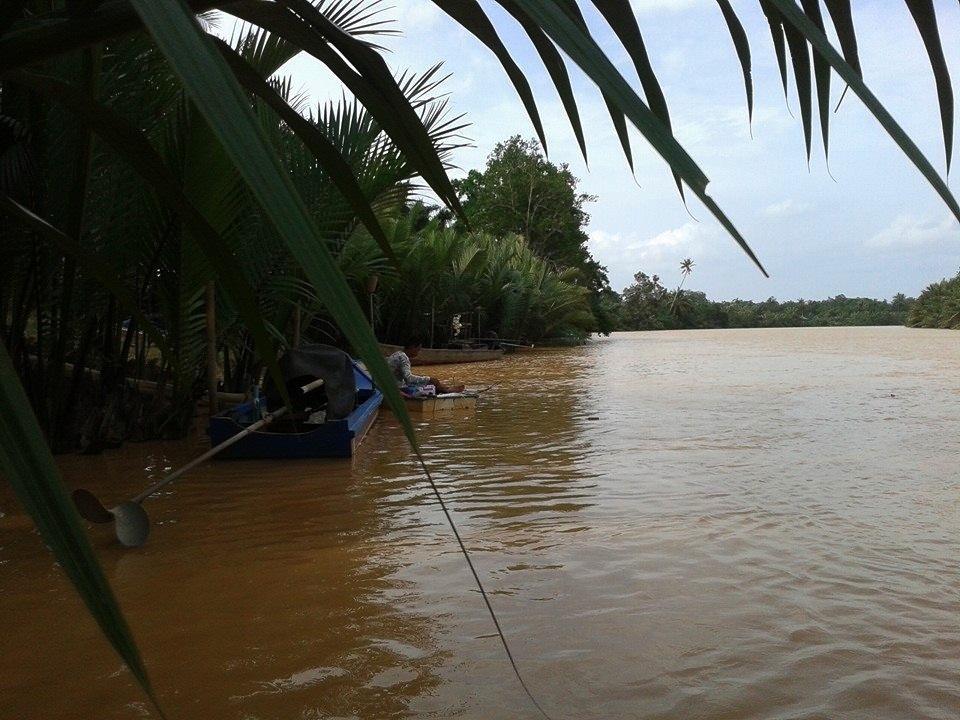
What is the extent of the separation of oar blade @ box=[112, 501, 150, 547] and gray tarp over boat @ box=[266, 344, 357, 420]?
268cm

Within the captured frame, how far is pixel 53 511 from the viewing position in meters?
0.50

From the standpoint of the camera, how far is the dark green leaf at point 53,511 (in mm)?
493

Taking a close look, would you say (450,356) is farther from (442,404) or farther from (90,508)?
(90,508)

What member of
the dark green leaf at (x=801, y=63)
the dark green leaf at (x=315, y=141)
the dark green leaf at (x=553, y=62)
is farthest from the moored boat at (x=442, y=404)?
the dark green leaf at (x=801, y=63)

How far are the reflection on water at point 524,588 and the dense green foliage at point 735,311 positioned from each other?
214 ft

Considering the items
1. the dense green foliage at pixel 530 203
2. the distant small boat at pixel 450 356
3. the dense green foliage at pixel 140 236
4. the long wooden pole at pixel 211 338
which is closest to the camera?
the dense green foliage at pixel 140 236

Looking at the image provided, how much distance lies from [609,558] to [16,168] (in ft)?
14.0

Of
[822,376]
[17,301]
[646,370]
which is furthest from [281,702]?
[646,370]

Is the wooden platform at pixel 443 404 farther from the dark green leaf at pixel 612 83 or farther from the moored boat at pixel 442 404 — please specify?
the dark green leaf at pixel 612 83

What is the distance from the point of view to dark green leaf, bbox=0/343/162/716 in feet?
1.62

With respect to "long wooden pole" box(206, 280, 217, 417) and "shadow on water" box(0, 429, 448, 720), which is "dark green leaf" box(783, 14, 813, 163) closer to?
"shadow on water" box(0, 429, 448, 720)

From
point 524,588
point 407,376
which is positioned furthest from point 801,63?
point 407,376

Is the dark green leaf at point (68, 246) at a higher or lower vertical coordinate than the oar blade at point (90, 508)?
higher

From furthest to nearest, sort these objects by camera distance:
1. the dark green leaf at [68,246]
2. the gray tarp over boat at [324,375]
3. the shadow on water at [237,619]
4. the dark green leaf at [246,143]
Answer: the gray tarp over boat at [324,375] → the shadow on water at [237,619] → the dark green leaf at [68,246] → the dark green leaf at [246,143]
